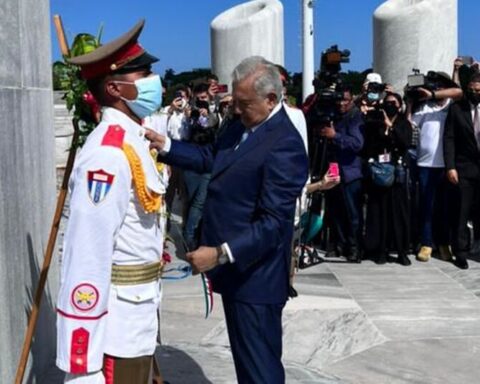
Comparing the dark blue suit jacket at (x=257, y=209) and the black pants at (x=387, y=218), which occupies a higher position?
the dark blue suit jacket at (x=257, y=209)

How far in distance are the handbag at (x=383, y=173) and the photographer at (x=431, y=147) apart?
17.0 inches

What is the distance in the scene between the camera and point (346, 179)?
25.0 feet

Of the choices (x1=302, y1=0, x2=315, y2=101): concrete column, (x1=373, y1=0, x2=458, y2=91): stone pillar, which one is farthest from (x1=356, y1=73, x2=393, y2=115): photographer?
(x1=302, y1=0, x2=315, y2=101): concrete column

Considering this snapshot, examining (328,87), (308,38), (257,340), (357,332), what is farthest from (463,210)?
(308,38)

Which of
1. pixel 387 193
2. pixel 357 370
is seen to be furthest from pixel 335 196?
pixel 357 370

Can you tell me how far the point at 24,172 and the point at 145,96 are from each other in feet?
3.48

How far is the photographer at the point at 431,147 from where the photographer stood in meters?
7.54

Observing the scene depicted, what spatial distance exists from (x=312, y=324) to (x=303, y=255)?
2.23 meters

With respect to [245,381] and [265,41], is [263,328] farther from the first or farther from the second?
[265,41]

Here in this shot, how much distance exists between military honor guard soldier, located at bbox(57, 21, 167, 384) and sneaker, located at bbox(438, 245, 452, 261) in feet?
18.4

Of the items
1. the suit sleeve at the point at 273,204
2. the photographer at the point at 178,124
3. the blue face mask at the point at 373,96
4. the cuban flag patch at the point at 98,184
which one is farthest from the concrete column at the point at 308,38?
the cuban flag patch at the point at 98,184

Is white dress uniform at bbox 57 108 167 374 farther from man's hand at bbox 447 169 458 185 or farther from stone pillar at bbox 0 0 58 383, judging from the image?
man's hand at bbox 447 169 458 185

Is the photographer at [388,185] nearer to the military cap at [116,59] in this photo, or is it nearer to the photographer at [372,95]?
the photographer at [372,95]

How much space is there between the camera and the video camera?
718cm
